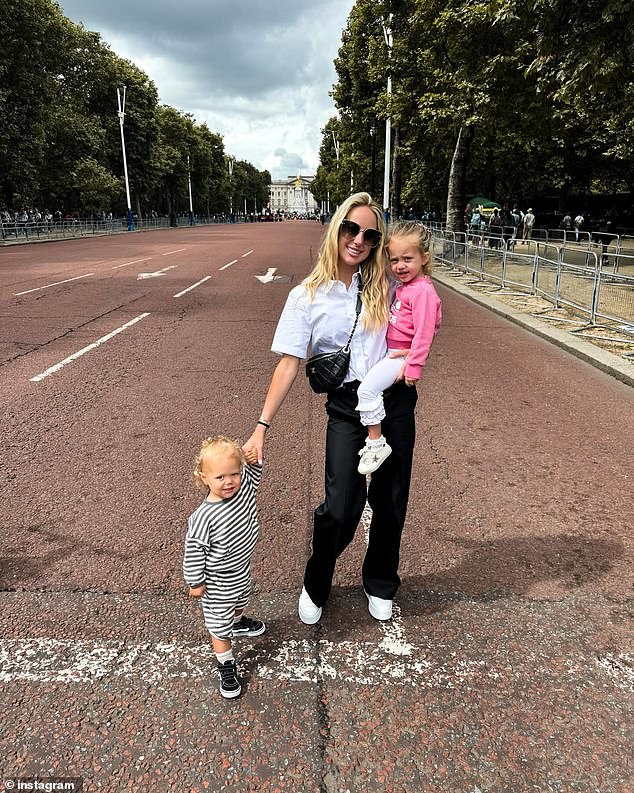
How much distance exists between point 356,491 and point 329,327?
2.44ft

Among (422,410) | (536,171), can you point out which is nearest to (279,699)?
(422,410)

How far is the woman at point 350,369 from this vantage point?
2.56 meters

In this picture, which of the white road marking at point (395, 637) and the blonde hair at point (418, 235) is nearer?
the blonde hair at point (418, 235)

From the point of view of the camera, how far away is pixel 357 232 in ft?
8.31

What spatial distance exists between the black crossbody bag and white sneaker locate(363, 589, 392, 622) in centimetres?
109

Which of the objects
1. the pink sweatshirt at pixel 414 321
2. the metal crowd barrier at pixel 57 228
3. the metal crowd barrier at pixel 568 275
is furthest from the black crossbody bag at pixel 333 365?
the metal crowd barrier at pixel 57 228

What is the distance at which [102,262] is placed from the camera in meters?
21.9

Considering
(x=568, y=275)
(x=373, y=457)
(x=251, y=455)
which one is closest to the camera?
(x=251, y=455)

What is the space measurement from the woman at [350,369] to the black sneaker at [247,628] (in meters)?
0.25

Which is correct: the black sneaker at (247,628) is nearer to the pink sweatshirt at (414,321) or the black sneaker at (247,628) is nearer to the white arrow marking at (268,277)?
the pink sweatshirt at (414,321)

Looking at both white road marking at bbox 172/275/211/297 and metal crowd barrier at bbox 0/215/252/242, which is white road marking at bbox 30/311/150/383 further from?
metal crowd barrier at bbox 0/215/252/242

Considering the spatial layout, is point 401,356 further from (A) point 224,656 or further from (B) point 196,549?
(A) point 224,656

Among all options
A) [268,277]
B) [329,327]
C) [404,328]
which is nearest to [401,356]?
[404,328]

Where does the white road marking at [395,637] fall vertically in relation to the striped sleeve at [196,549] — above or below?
below
